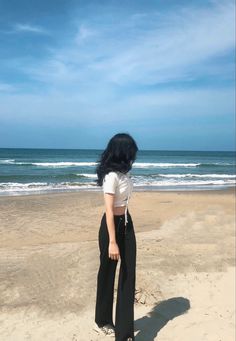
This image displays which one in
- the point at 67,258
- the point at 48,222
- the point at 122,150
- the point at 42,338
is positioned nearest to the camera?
the point at 122,150

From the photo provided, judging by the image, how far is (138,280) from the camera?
5852 millimetres

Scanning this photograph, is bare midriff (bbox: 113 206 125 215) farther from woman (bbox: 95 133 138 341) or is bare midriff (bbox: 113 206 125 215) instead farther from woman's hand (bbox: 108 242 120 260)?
woman's hand (bbox: 108 242 120 260)

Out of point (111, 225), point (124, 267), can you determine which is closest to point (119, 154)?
point (111, 225)

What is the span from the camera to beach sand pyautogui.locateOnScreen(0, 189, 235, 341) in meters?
4.54

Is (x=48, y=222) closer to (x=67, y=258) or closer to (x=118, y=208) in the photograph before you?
(x=67, y=258)

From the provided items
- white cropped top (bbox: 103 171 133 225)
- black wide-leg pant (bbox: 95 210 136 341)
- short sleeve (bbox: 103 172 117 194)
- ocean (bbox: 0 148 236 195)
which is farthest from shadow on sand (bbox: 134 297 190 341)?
ocean (bbox: 0 148 236 195)

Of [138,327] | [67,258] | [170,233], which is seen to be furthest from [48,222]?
[138,327]

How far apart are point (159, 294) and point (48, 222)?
5.39m

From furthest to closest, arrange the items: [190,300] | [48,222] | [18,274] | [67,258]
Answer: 1. [48,222]
2. [67,258]
3. [18,274]
4. [190,300]

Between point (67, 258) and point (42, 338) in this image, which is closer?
point (42, 338)

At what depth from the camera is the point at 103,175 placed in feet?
12.7

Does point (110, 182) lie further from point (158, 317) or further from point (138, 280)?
point (138, 280)

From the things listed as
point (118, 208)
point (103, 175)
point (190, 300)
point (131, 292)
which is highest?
point (103, 175)

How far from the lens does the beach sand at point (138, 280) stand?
14.9ft
